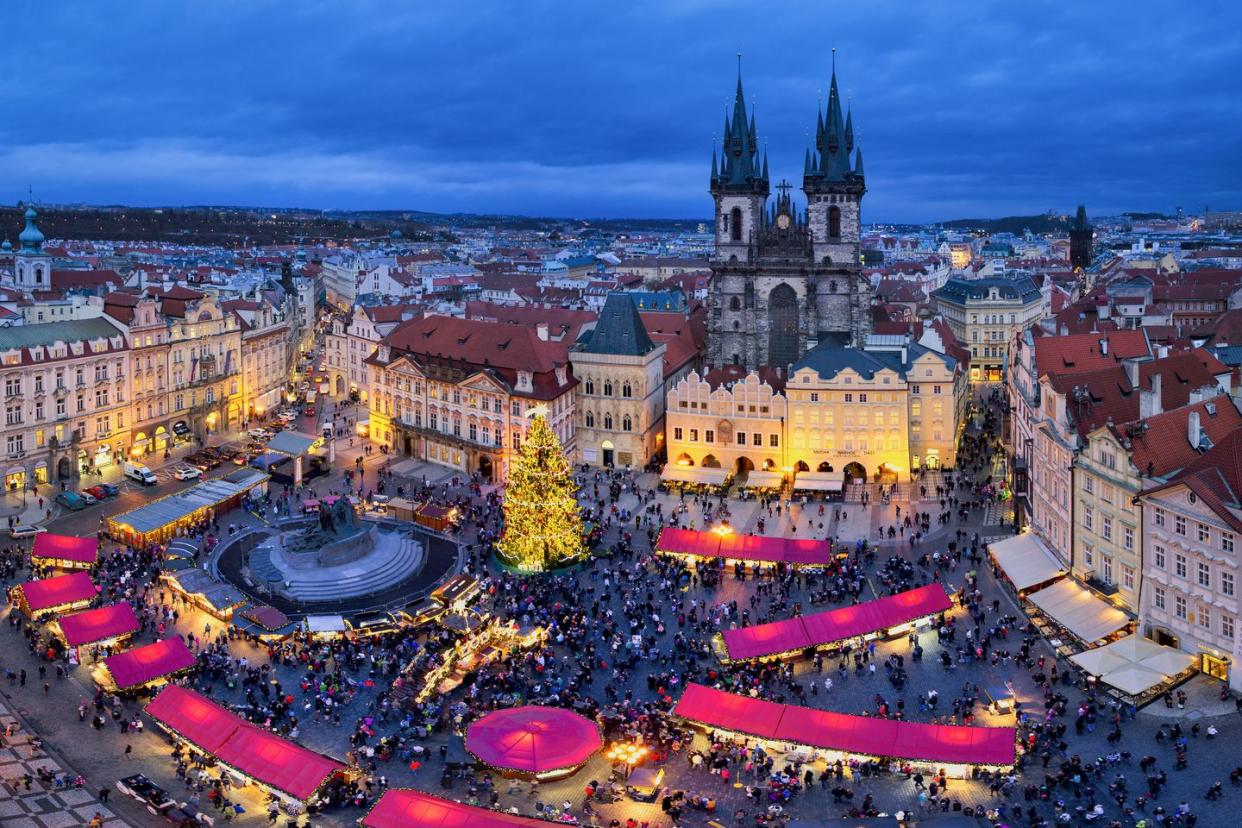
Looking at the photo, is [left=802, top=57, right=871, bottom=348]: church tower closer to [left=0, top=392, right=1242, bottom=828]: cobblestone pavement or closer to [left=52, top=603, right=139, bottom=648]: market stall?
[left=0, top=392, right=1242, bottom=828]: cobblestone pavement

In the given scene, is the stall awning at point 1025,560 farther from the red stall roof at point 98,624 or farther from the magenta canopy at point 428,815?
the red stall roof at point 98,624

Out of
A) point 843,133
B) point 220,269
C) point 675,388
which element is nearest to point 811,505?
point 675,388

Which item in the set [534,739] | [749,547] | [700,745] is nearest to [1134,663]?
[700,745]

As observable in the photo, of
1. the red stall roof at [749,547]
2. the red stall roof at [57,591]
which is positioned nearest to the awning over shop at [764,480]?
the red stall roof at [749,547]

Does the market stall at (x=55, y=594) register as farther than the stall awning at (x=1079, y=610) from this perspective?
Yes

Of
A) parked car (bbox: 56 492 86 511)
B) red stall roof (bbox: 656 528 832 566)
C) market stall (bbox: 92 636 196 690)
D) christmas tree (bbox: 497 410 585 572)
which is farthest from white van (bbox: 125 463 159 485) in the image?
red stall roof (bbox: 656 528 832 566)

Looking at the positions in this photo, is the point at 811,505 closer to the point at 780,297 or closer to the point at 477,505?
the point at 477,505
